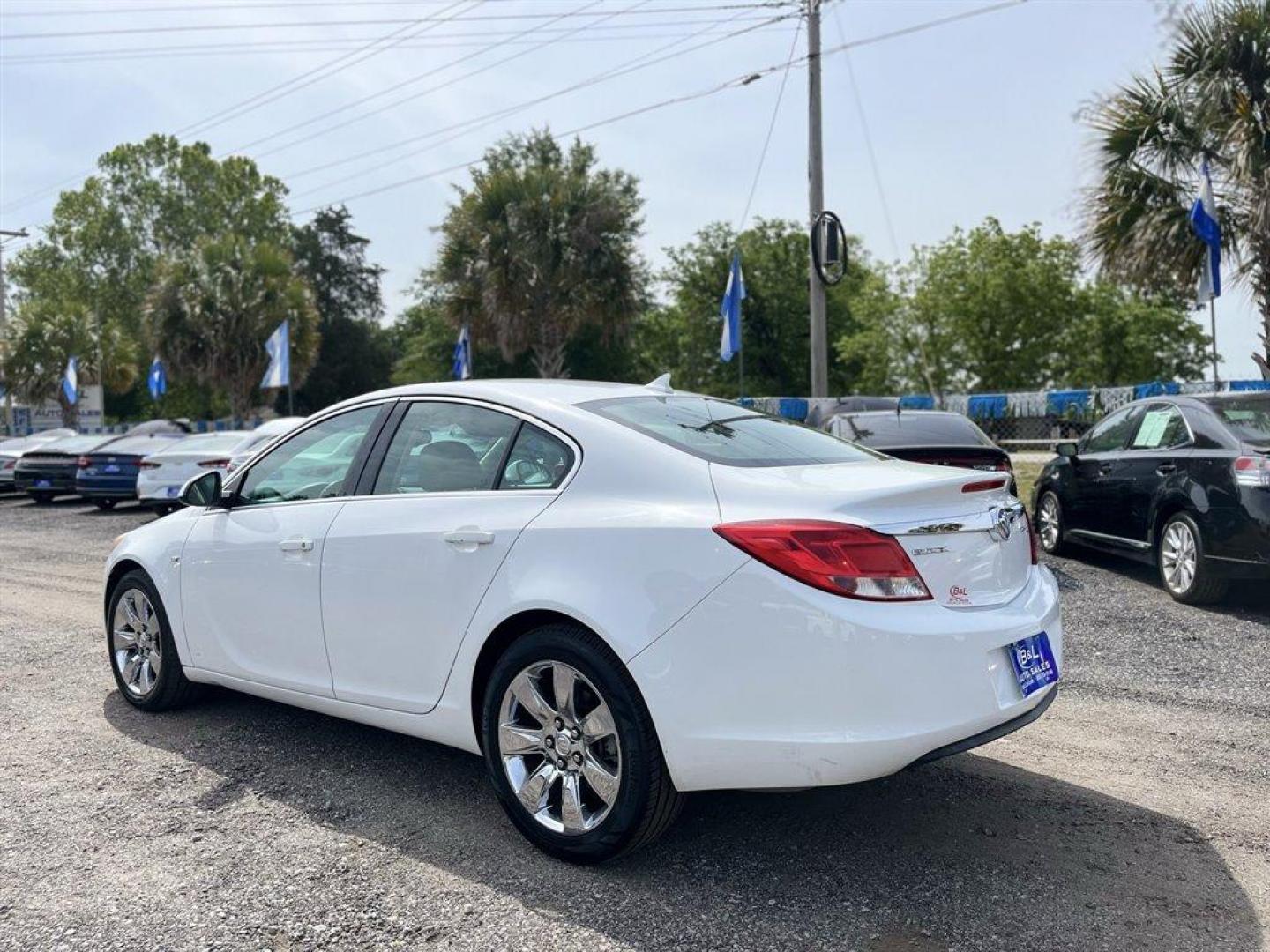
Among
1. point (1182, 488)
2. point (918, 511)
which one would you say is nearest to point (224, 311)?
point (1182, 488)

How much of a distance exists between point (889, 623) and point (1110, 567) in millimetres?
7224

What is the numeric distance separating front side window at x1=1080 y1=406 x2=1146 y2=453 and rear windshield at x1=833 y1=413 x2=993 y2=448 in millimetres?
945

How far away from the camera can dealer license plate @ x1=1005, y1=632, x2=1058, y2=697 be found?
3.28 metres

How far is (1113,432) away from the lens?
29.7ft

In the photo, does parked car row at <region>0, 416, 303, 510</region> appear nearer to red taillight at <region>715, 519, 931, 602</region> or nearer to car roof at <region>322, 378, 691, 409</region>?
car roof at <region>322, 378, 691, 409</region>

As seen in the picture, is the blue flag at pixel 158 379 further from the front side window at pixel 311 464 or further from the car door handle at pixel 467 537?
the car door handle at pixel 467 537

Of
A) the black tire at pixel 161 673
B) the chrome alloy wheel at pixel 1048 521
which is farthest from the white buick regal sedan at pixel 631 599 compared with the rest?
the chrome alloy wheel at pixel 1048 521

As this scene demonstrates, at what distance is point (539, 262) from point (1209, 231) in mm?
20205

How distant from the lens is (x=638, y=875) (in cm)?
335

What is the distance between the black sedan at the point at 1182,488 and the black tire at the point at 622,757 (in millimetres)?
5271

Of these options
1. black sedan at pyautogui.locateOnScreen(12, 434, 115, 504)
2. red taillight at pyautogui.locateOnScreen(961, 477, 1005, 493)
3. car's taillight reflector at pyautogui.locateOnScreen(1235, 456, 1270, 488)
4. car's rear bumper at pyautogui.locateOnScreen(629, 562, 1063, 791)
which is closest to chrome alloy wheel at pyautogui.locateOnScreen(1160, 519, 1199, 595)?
car's taillight reflector at pyautogui.locateOnScreen(1235, 456, 1270, 488)

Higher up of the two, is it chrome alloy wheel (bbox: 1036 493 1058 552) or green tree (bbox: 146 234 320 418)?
green tree (bbox: 146 234 320 418)

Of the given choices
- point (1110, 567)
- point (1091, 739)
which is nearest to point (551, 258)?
point (1110, 567)

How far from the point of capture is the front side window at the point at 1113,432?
28.7 feet
